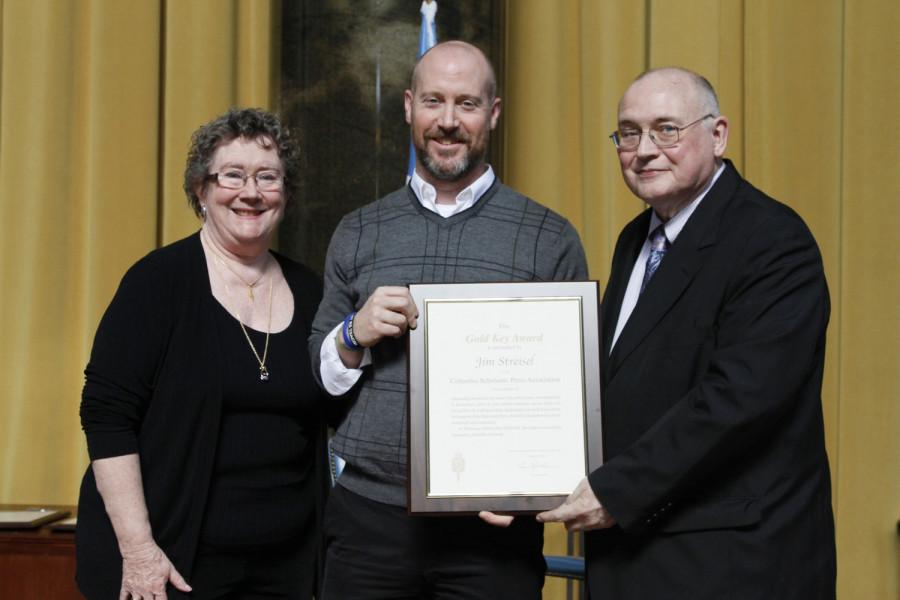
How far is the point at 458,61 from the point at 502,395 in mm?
807

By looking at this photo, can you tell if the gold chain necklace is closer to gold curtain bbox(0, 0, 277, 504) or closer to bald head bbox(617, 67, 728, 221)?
bald head bbox(617, 67, 728, 221)

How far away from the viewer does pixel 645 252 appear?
2094mm

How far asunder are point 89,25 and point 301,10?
87 centimetres

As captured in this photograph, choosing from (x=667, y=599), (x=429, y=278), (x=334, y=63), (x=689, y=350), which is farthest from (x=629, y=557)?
(x=334, y=63)

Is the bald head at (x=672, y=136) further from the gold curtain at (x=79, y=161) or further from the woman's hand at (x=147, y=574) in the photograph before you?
the gold curtain at (x=79, y=161)

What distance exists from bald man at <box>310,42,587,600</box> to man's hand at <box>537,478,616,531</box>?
0.30 metres

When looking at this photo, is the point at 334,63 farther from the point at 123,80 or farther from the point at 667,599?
the point at 667,599

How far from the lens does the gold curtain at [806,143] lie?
153 inches

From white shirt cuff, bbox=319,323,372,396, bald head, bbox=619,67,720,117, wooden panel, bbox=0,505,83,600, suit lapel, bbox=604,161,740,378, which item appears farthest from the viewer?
wooden panel, bbox=0,505,83,600

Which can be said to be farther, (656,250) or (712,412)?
(656,250)

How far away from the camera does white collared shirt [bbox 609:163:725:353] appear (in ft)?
6.52

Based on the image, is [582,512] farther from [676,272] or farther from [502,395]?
[676,272]

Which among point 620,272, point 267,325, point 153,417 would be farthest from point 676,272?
point 153,417

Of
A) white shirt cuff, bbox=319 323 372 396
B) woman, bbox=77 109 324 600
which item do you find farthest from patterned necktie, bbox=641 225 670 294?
woman, bbox=77 109 324 600
